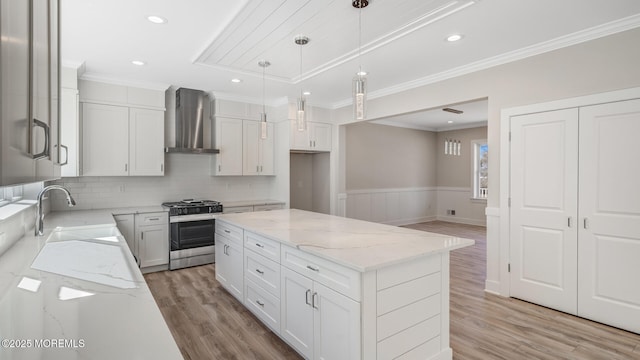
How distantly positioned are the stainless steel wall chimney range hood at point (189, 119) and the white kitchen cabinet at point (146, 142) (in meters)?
0.26

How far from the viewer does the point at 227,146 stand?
5.11 m

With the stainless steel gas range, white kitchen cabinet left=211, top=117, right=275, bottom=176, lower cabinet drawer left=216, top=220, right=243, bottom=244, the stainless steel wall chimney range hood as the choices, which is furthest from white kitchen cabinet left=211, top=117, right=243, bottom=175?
lower cabinet drawer left=216, top=220, right=243, bottom=244

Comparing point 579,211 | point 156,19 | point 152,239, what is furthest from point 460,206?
point 156,19

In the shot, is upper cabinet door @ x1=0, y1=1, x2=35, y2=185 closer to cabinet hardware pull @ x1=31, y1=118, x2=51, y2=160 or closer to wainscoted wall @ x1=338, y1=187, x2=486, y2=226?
cabinet hardware pull @ x1=31, y1=118, x2=51, y2=160

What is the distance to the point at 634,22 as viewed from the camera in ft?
8.53

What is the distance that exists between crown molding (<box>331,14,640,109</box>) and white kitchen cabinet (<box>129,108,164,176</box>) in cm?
334

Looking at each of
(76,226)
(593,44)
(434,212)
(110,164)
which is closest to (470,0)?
(593,44)

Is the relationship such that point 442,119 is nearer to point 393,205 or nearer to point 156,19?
point 393,205

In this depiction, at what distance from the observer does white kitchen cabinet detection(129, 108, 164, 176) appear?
4371mm

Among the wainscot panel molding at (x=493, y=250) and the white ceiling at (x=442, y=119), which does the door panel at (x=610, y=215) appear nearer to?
the wainscot panel molding at (x=493, y=250)

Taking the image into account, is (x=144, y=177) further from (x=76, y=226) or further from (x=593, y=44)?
(x=593, y=44)

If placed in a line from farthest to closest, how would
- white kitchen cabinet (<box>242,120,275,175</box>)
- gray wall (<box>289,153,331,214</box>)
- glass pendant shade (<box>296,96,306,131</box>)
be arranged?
1. gray wall (<box>289,153,331,214</box>)
2. white kitchen cabinet (<box>242,120,275,175</box>)
3. glass pendant shade (<box>296,96,306,131</box>)

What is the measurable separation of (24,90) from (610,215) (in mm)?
3809

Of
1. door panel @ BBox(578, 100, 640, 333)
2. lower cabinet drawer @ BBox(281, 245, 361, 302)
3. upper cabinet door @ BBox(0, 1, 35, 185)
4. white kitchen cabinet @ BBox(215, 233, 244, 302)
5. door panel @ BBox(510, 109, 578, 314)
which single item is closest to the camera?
upper cabinet door @ BBox(0, 1, 35, 185)
